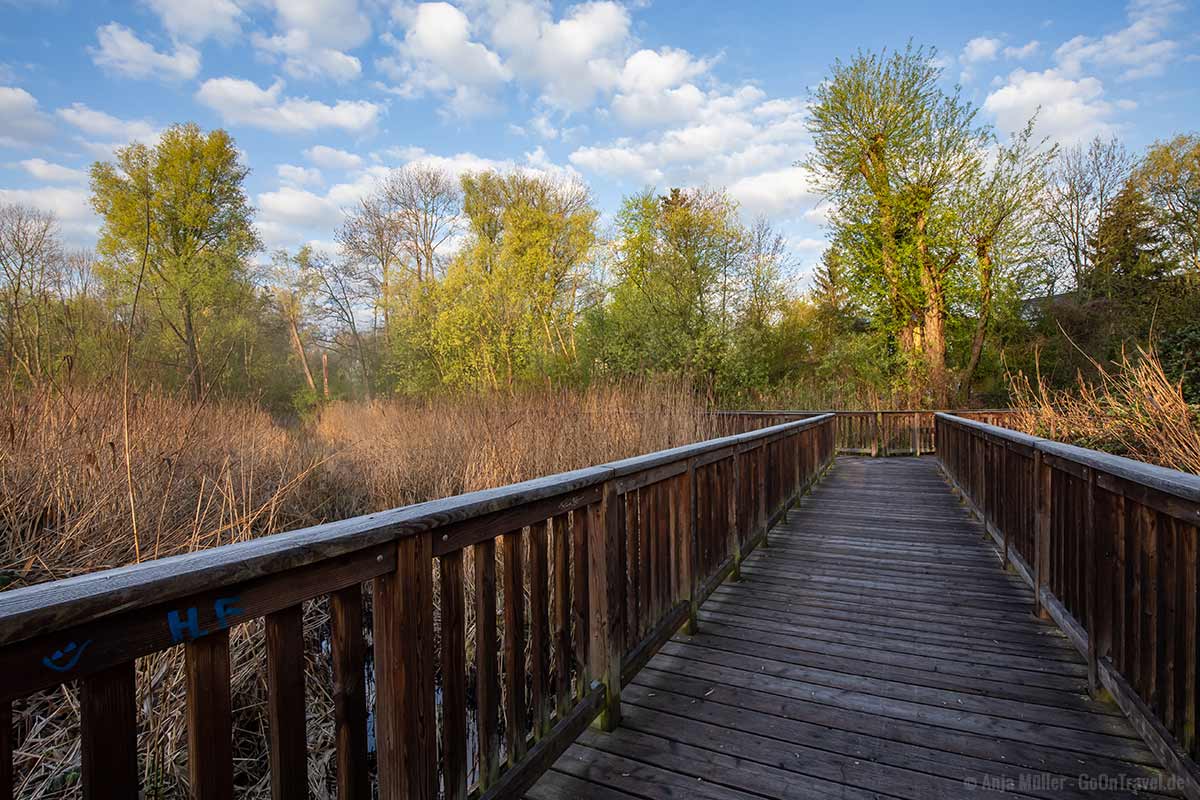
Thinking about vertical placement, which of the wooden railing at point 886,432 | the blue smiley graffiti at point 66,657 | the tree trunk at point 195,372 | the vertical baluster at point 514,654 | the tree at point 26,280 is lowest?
the wooden railing at point 886,432

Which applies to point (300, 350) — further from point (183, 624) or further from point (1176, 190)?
point (1176, 190)

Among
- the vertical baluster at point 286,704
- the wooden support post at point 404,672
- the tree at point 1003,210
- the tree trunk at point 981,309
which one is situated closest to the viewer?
the vertical baluster at point 286,704

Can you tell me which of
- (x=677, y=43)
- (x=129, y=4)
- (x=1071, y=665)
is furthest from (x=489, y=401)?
(x=677, y=43)

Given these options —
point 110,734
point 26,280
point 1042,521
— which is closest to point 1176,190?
point 1042,521

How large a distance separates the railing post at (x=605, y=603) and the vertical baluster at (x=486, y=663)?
61 centimetres

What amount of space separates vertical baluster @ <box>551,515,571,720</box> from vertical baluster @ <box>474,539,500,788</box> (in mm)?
361

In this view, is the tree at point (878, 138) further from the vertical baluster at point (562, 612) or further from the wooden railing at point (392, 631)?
the vertical baluster at point (562, 612)

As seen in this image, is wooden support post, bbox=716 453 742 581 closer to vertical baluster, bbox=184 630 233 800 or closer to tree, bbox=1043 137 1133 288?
vertical baluster, bbox=184 630 233 800

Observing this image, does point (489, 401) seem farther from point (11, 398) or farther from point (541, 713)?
point (541, 713)

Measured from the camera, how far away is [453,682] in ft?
5.24

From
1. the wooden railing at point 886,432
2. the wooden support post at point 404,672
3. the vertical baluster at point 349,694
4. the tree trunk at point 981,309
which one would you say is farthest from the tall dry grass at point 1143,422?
the tree trunk at point 981,309

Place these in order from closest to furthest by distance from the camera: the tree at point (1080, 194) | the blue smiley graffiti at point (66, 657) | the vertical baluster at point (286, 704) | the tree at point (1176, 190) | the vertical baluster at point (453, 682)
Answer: the blue smiley graffiti at point (66, 657), the vertical baluster at point (286, 704), the vertical baluster at point (453, 682), the tree at point (1176, 190), the tree at point (1080, 194)

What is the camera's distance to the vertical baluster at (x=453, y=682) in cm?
155

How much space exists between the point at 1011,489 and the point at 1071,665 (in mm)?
1726
